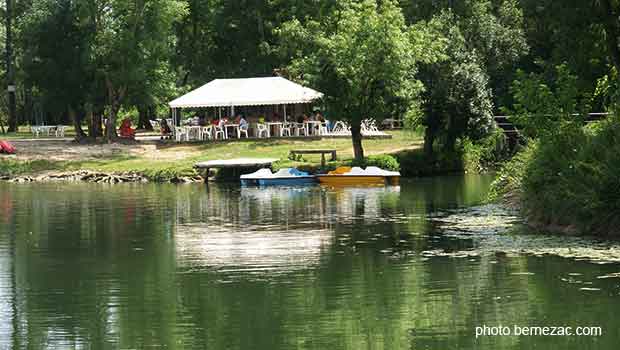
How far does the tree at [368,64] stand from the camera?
52.8 metres

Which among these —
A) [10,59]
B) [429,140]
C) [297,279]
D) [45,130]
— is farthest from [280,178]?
[10,59]

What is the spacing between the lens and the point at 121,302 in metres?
22.5

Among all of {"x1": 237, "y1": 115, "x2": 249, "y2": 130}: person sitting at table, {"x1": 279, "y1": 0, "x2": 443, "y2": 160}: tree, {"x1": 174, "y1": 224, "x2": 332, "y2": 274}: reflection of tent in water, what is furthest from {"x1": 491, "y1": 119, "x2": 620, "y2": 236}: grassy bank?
{"x1": 237, "y1": 115, "x2": 249, "y2": 130}: person sitting at table

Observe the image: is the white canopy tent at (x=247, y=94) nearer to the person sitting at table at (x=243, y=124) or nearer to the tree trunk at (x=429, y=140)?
the person sitting at table at (x=243, y=124)

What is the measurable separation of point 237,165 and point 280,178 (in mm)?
3989

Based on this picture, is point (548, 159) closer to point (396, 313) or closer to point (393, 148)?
point (396, 313)

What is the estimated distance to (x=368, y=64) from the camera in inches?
2096

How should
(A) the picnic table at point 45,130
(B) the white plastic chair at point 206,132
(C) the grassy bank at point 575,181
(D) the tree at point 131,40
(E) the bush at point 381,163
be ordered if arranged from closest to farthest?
(C) the grassy bank at point 575,181
(E) the bush at point 381,163
(D) the tree at point 131,40
(B) the white plastic chair at point 206,132
(A) the picnic table at point 45,130

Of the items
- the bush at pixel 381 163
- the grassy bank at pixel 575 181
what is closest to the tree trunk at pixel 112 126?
the bush at pixel 381 163

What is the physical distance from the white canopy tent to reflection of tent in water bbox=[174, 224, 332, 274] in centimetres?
2932

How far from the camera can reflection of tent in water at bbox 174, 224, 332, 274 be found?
87.4 feet

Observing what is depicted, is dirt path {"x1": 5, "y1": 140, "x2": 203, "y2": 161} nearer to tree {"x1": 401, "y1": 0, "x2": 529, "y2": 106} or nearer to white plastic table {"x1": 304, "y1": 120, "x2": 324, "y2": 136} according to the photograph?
white plastic table {"x1": 304, "y1": 120, "x2": 324, "y2": 136}

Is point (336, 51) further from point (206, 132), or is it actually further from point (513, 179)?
point (513, 179)

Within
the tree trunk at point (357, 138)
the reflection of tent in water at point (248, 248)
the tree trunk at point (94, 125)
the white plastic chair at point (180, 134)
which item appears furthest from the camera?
the tree trunk at point (94, 125)
